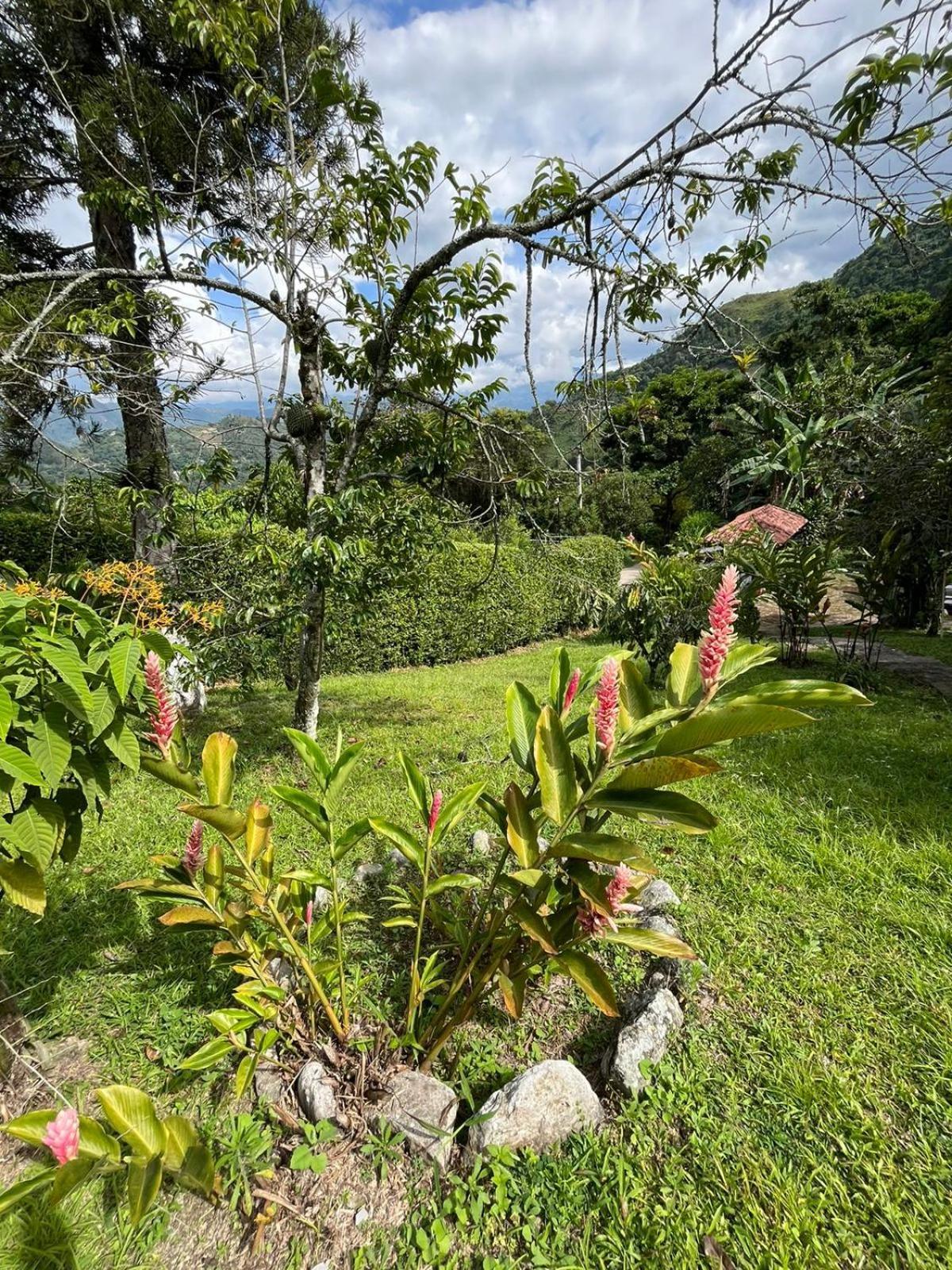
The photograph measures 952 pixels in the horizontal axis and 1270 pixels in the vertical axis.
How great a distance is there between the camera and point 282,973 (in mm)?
1914

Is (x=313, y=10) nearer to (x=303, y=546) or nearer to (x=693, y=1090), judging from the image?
(x=303, y=546)

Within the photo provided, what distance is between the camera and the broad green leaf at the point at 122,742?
4.02 feet

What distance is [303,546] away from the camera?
10.1 feet

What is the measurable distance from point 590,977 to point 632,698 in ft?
2.29

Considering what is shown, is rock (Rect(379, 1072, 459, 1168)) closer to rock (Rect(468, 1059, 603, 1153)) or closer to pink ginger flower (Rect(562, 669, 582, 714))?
rock (Rect(468, 1059, 603, 1153))

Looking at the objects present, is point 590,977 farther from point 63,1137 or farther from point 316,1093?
point 63,1137

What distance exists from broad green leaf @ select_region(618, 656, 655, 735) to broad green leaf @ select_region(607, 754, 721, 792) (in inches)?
6.3

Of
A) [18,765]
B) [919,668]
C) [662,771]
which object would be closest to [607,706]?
[662,771]

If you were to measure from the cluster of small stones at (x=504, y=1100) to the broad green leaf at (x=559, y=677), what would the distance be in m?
1.10

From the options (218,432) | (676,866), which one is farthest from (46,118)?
(676,866)

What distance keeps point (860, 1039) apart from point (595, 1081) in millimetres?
896

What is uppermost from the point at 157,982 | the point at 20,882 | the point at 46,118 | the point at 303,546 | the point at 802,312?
the point at 802,312

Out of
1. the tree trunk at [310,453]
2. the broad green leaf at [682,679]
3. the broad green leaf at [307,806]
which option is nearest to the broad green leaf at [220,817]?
the broad green leaf at [307,806]

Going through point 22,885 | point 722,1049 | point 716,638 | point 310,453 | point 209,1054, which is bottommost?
point 722,1049
